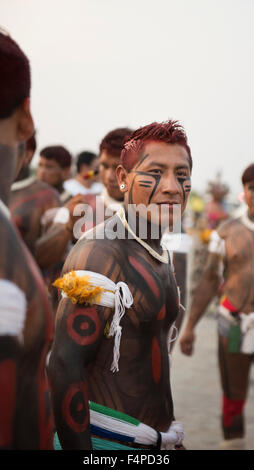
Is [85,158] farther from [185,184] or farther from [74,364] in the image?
[74,364]

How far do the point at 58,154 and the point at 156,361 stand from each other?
195 inches

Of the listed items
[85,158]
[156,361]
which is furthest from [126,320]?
[85,158]

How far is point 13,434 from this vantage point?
1.28m

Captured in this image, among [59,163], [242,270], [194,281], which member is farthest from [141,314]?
[194,281]

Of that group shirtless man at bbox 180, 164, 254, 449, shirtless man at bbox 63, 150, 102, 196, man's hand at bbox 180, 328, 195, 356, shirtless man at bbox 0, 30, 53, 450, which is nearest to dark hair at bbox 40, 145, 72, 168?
shirtless man at bbox 63, 150, 102, 196

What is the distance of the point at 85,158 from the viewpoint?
27.8 feet

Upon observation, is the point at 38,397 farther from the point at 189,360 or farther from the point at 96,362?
the point at 189,360

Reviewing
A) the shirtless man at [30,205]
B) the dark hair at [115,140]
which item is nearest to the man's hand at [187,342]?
the shirtless man at [30,205]

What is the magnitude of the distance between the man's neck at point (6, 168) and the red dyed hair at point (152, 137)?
1.12m

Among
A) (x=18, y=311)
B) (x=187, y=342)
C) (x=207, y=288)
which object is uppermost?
(x=18, y=311)

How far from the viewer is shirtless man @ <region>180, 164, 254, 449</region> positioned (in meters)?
4.98

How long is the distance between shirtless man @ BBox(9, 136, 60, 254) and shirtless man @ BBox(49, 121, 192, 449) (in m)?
2.45

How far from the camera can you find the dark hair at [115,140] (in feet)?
11.4

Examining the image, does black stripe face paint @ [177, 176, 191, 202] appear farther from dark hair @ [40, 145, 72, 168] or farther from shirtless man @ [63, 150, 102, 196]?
shirtless man @ [63, 150, 102, 196]
